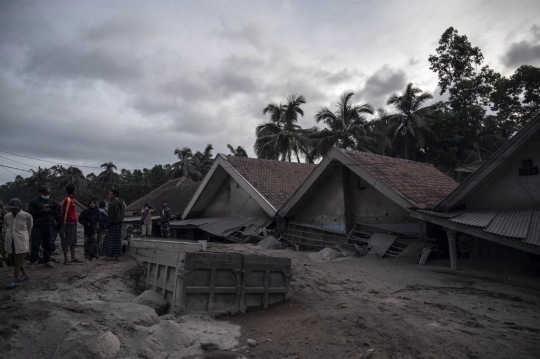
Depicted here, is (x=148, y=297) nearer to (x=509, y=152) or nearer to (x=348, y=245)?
(x=348, y=245)

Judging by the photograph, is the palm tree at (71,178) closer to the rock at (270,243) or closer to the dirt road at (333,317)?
the rock at (270,243)

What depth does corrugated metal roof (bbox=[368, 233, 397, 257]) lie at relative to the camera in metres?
12.1

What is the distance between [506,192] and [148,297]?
33.9 ft

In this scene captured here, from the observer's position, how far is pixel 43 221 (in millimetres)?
7688

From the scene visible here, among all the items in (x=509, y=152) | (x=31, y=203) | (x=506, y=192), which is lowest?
(x=31, y=203)

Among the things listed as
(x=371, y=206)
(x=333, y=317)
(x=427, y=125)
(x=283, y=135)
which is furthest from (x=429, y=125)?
(x=333, y=317)

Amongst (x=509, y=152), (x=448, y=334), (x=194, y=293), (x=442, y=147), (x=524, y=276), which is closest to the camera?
(x=448, y=334)

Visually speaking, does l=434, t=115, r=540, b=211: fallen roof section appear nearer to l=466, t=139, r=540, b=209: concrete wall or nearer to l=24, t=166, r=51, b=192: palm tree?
l=466, t=139, r=540, b=209: concrete wall

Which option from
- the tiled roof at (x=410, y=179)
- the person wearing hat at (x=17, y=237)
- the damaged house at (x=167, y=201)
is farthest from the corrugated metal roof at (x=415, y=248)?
the damaged house at (x=167, y=201)

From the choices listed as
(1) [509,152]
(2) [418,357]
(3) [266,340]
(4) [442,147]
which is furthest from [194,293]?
(4) [442,147]

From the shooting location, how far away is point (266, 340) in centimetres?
550

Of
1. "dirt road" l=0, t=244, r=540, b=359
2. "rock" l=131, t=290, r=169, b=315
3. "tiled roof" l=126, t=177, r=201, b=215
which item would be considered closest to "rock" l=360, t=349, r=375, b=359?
"dirt road" l=0, t=244, r=540, b=359

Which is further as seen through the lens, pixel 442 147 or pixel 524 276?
pixel 442 147

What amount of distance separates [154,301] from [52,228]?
3153mm
